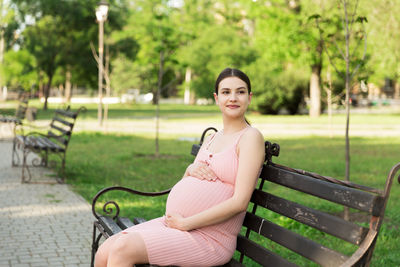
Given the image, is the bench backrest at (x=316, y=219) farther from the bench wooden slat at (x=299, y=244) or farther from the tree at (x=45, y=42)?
the tree at (x=45, y=42)

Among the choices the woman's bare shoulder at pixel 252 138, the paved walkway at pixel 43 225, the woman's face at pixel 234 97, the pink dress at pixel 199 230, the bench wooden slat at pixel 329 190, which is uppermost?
the woman's face at pixel 234 97

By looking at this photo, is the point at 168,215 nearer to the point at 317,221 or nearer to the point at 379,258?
the point at 317,221

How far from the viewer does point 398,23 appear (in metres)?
26.7

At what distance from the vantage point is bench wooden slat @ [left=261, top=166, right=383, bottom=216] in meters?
2.28

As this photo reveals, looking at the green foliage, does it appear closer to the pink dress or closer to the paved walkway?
the paved walkway

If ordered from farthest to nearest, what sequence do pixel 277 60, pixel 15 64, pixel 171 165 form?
pixel 15 64
pixel 277 60
pixel 171 165

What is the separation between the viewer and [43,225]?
5.93 metres

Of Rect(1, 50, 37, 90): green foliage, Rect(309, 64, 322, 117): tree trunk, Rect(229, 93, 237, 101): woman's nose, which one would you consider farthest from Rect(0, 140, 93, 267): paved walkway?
Rect(1, 50, 37, 90): green foliage

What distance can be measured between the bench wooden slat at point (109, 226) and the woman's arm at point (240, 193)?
74cm

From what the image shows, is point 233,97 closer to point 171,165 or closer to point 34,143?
point 34,143

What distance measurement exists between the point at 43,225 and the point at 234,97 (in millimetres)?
3573

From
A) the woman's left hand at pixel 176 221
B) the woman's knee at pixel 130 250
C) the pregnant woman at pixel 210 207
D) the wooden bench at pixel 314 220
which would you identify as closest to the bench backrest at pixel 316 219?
the wooden bench at pixel 314 220

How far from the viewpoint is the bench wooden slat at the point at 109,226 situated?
11.5 ft

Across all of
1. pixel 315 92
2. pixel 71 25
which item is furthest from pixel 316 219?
pixel 71 25
